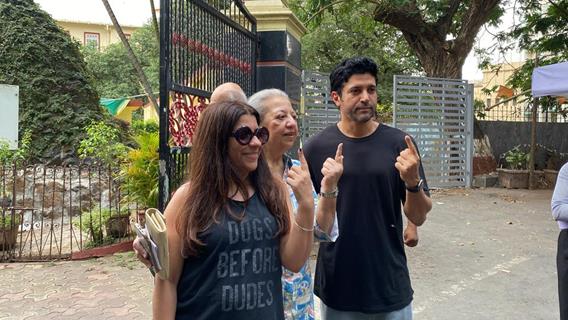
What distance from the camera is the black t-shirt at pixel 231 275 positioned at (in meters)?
1.61

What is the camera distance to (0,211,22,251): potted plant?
22.1ft

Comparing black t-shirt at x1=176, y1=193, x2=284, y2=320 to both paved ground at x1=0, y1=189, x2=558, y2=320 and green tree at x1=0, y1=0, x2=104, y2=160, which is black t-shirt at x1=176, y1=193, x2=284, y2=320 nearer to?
paved ground at x1=0, y1=189, x2=558, y2=320

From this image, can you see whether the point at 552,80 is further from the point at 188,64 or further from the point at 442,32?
the point at 442,32

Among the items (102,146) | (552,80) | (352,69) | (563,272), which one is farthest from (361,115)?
(102,146)

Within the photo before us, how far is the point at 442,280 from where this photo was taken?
4961 millimetres

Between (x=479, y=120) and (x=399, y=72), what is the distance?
10065mm

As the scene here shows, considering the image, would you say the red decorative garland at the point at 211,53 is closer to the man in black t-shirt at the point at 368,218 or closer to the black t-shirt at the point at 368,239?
the man in black t-shirt at the point at 368,218

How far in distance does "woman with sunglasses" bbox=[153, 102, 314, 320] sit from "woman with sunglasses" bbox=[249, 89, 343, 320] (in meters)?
0.13

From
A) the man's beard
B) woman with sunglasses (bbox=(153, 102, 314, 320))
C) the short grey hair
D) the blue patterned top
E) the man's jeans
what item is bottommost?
the man's jeans

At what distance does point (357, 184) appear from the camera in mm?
2189

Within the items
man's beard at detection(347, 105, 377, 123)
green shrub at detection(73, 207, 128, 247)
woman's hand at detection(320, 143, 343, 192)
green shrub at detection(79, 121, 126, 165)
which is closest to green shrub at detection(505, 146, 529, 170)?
green shrub at detection(79, 121, 126, 165)

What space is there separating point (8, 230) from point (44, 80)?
25.5 feet

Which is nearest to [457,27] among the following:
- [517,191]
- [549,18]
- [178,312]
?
[549,18]

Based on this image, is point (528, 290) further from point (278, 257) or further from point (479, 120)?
point (479, 120)
